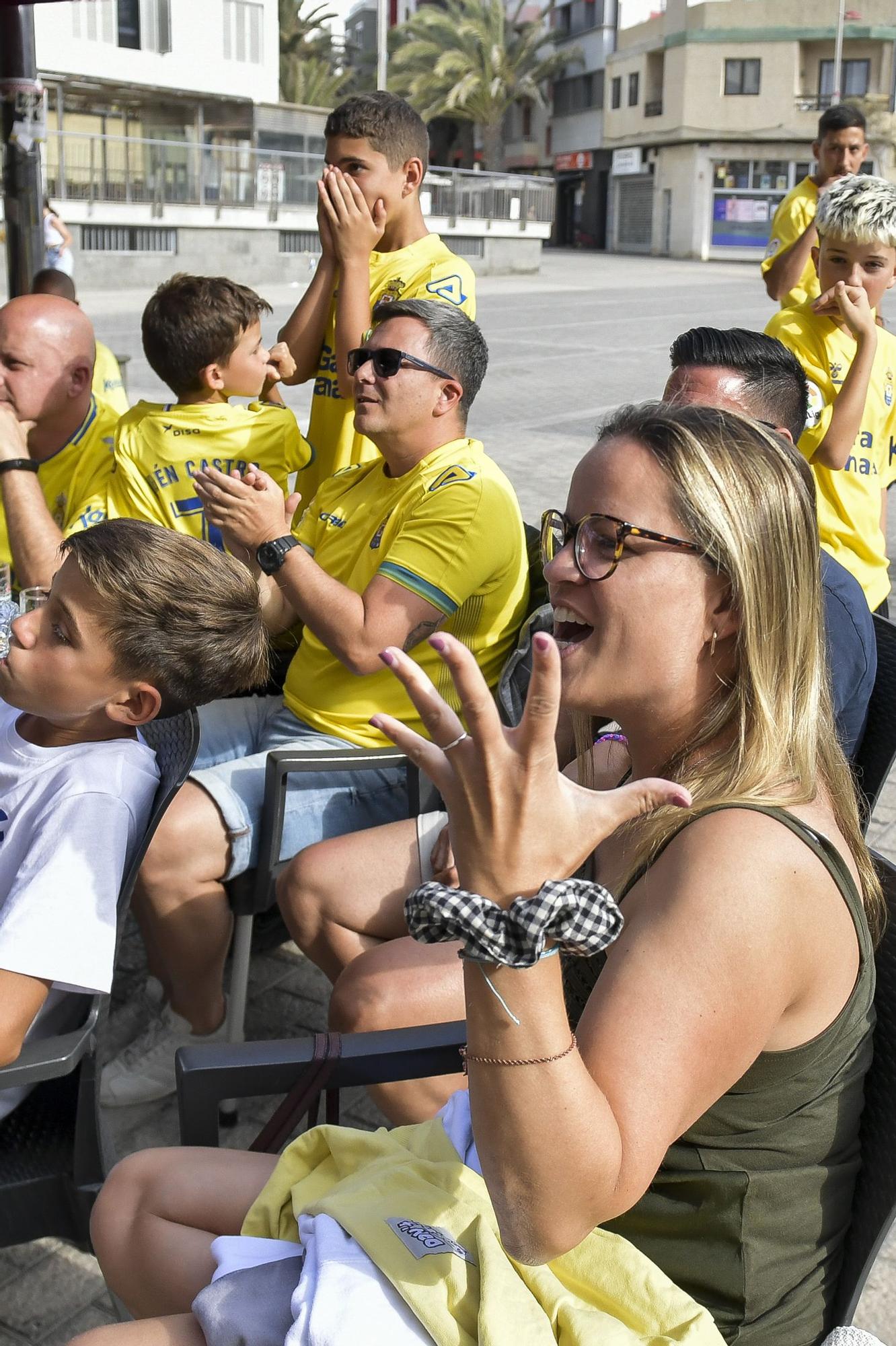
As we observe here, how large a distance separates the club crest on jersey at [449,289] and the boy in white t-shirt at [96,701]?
1.86 m

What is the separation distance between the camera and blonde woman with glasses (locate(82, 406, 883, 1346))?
1.22 m

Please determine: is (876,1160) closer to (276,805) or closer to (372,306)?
(276,805)

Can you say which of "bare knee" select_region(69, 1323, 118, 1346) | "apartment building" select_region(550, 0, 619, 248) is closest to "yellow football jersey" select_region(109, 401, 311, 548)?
"bare knee" select_region(69, 1323, 118, 1346)

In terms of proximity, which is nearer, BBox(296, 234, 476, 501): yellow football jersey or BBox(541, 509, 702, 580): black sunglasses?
BBox(541, 509, 702, 580): black sunglasses

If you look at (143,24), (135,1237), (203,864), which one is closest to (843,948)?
(135,1237)

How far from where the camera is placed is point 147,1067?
9.60ft

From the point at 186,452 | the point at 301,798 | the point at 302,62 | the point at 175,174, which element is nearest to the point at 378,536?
the point at 301,798

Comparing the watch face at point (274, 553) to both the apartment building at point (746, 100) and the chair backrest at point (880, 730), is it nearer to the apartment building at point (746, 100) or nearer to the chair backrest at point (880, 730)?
the chair backrest at point (880, 730)

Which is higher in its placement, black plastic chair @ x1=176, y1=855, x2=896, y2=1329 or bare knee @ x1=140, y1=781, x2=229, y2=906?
black plastic chair @ x1=176, y1=855, x2=896, y2=1329

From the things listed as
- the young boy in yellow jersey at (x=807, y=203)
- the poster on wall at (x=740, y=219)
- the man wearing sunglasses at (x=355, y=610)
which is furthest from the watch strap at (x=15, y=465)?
the poster on wall at (x=740, y=219)

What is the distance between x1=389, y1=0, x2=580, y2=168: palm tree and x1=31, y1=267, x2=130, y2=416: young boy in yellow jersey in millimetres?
48014

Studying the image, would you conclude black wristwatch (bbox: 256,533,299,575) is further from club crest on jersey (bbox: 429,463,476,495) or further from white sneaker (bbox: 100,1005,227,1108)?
white sneaker (bbox: 100,1005,227,1108)

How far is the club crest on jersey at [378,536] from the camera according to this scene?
3178 mm

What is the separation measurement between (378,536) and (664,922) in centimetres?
194
